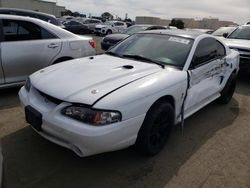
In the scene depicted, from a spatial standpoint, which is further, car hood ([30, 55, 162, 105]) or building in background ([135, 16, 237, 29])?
building in background ([135, 16, 237, 29])

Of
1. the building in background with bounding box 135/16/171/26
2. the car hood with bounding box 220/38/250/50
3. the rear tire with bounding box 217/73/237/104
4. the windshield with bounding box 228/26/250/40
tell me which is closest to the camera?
the rear tire with bounding box 217/73/237/104

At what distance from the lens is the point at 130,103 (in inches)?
97.7

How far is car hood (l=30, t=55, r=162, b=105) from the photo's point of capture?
8.24 feet

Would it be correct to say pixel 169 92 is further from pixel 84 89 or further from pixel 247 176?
pixel 247 176

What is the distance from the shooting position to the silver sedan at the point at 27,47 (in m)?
4.44

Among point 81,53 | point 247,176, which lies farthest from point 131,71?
point 81,53

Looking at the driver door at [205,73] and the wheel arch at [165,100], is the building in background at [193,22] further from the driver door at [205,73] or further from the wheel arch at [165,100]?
the wheel arch at [165,100]

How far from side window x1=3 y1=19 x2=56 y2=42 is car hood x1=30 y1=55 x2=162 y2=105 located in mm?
1717

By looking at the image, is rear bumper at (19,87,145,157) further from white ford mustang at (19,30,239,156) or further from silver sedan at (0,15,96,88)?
silver sedan at (0,15,96,88)

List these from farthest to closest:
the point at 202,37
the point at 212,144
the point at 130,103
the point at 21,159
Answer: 1. the point at 202,37
2. the point at 212,144
3. the point at 21,159
4. the point at 130,103

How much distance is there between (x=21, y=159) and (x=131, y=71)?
163 cm

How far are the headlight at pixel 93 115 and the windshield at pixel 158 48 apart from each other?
4.52ft

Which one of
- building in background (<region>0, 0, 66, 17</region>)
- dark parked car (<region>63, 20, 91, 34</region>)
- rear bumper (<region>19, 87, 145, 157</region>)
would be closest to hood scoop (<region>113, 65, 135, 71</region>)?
rear bumper (<region>19, 87, 145, 157</region>)

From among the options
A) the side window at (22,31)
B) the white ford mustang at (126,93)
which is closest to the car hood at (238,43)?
the white ford mustang at (126,93)
